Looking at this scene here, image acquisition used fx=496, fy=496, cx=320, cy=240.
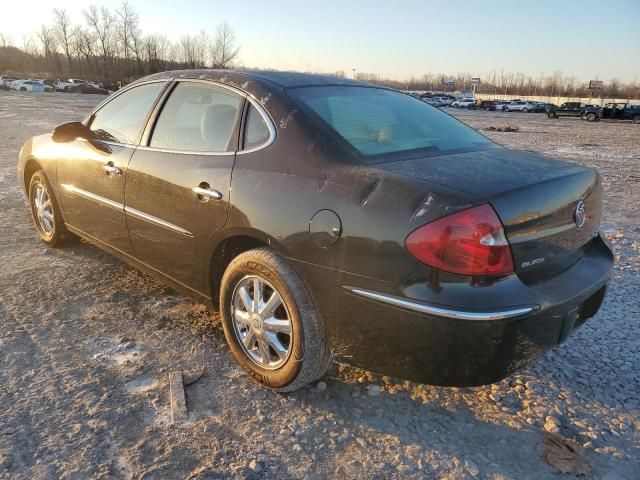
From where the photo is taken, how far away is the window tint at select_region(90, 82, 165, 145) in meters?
3.44

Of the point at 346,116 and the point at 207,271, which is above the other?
the point at 346,116

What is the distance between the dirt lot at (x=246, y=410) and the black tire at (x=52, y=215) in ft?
3.08

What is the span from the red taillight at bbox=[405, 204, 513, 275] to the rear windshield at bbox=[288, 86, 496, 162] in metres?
0.56

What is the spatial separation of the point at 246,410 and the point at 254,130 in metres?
1.45

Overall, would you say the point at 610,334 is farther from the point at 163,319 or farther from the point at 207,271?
the point at 163,319

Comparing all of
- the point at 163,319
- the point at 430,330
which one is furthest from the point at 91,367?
the point at 430,330

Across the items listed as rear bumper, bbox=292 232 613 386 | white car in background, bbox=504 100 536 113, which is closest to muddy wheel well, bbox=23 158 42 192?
rear bumper, bbox=292 232 613 386

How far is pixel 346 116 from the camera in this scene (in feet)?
8.88

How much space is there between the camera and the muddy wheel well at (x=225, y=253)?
2.63 meters

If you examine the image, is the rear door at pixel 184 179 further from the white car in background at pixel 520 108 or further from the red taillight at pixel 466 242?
the white car in background at pixel 520 108

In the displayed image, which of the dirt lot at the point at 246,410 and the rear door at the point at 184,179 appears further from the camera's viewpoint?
the rear door at the point at 184,179

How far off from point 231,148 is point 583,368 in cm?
236

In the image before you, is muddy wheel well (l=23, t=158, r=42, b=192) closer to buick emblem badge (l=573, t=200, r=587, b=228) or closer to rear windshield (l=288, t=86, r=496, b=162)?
rear windshield (l=288, t=86, r=496, b=162)

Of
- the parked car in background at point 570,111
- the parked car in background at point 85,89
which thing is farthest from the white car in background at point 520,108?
the parked car in background at point 85,89
